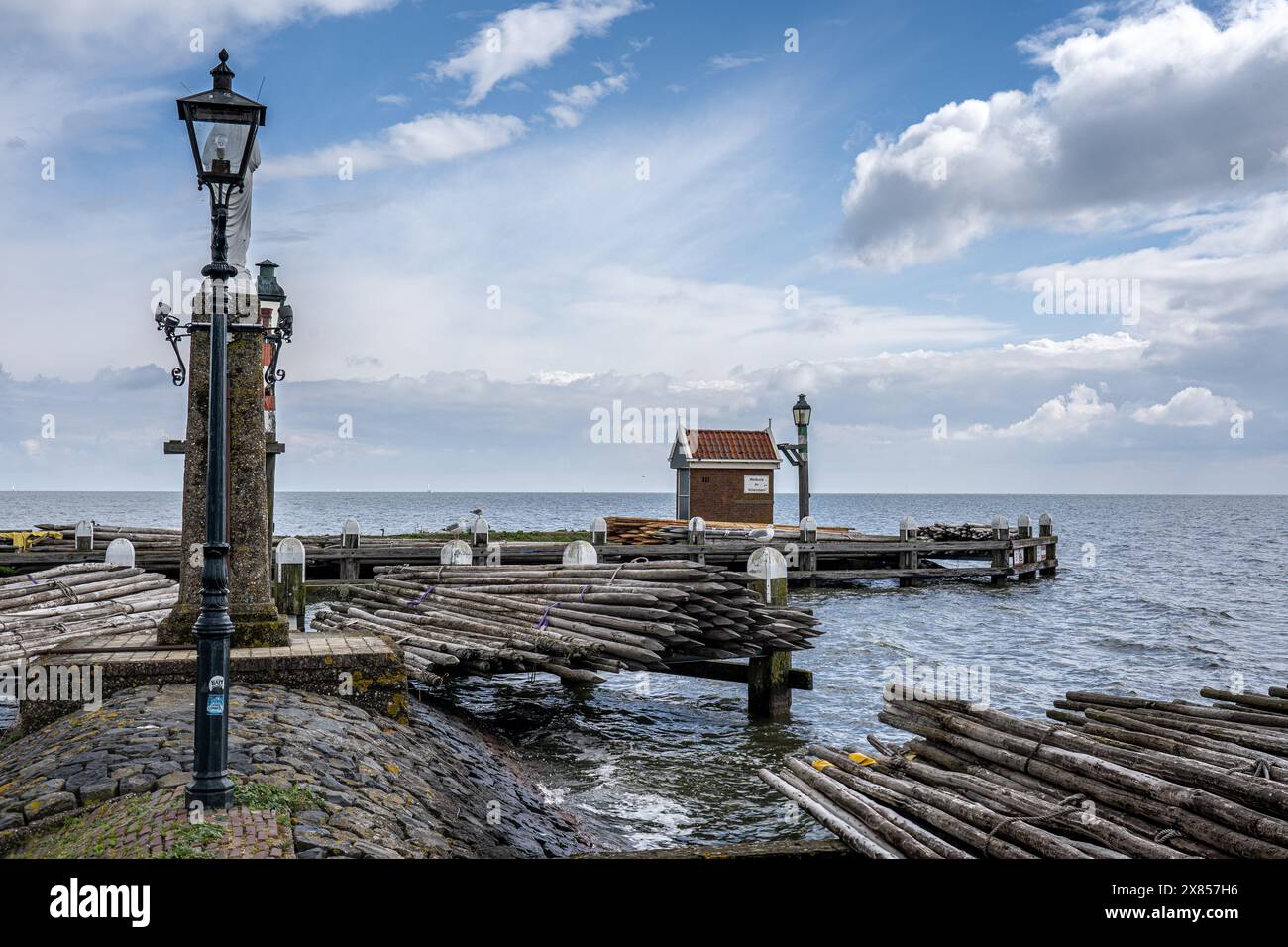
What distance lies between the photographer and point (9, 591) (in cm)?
1335

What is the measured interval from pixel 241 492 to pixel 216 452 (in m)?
3.65

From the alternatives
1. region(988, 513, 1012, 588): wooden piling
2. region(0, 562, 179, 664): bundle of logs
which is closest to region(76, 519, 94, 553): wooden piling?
region(0, 562, 179, 664): bundle of logs

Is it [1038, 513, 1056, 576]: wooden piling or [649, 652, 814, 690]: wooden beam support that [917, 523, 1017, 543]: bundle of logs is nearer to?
[1038, 513, 1056, 576]: wooden piling

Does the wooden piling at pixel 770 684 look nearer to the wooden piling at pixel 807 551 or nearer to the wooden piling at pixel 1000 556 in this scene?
the wooden piling at pixel 807 551

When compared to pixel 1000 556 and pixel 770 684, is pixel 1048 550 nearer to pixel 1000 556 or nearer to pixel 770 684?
pixel 1000 556

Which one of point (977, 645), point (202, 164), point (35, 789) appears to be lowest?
point (977, 645)

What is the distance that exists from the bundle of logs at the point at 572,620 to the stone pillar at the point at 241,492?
1.82 metres

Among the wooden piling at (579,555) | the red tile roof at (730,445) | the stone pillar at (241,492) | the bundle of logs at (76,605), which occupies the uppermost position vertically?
the red tile roof at (730,445)

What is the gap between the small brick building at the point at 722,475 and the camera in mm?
38562

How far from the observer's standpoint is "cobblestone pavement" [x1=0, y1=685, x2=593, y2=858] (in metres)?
5.83

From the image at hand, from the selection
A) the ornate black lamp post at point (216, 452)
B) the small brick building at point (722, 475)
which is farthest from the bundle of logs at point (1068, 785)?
the small brick building at point (722, 475)
